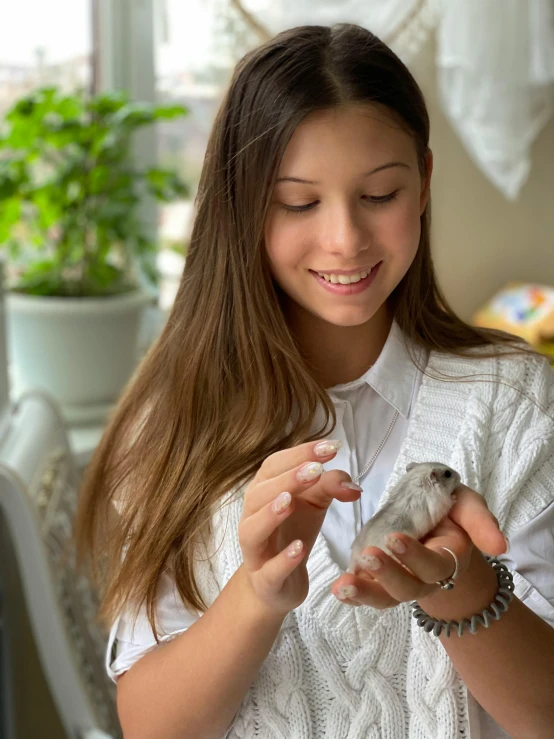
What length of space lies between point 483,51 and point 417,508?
166cm

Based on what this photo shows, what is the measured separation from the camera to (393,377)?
107 cm

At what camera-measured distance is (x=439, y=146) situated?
2.52m

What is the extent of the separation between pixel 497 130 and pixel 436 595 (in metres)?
1.66

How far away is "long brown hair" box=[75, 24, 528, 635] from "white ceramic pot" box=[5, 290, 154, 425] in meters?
0.80

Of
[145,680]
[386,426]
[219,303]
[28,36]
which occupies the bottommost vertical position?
[145,680]

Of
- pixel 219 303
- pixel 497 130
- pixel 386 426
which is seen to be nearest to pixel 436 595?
pixel 386 426

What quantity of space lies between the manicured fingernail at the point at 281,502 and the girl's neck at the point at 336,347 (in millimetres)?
378

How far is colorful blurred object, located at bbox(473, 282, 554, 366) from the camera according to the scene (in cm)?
232

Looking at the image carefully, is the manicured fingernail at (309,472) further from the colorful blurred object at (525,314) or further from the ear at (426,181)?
the colorful blurred object at (525,314)

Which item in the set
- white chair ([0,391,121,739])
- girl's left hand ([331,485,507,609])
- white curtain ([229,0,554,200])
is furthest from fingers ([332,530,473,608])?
white curtain ([229,0,554,200])

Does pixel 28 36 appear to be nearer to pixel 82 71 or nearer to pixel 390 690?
pixel 82 71

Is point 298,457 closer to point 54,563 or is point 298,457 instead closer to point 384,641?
point 384,641

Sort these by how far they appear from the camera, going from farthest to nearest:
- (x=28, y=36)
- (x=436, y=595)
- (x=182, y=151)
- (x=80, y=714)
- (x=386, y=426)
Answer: (x=182, y=151) → (x=28, y=36) → (x=80, y=714) → (x=386, y=426) → (x=436, y=595)

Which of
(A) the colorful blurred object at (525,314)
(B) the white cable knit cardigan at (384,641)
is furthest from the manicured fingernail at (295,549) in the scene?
(A) the colorful blurred object at (525,314)
